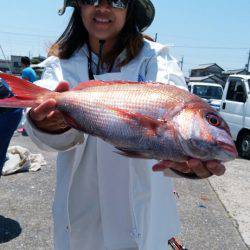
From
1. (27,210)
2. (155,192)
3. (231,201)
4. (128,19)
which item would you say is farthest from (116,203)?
(231,201)

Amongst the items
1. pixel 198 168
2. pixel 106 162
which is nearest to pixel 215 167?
pixel 198 168

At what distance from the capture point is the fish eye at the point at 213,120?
166cm

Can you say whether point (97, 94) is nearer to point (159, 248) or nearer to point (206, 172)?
point (206, 172)

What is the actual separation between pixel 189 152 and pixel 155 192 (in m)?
0.65

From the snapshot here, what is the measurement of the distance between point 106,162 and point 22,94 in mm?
595

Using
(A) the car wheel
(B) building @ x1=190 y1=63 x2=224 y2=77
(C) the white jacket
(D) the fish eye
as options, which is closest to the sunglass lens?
(C) the white jacket

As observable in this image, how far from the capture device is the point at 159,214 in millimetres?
2277

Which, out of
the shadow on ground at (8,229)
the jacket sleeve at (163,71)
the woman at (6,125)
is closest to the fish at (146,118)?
the jacket sleeve at (163,71)

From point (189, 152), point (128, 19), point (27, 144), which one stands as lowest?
point (27, 144)

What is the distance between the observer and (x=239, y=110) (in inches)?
464

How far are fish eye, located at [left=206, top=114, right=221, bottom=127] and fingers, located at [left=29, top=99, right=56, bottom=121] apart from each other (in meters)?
0.67

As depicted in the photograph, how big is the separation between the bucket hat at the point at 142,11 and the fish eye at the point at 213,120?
0.97 metres

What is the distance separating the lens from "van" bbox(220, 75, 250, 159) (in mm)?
11508

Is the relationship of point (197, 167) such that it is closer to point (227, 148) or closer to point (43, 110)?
point (227, 148)
